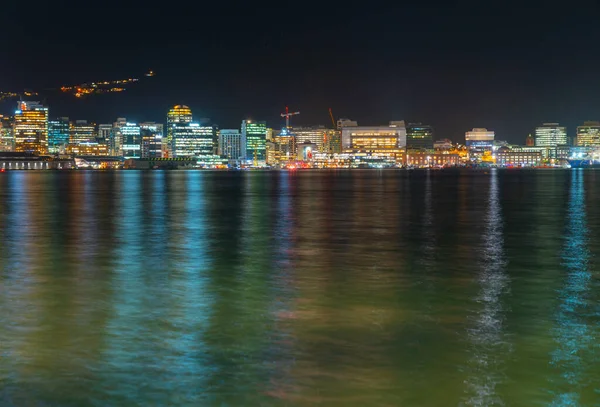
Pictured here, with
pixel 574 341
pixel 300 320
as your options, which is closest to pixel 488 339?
pixel 574 341

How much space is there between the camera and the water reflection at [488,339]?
774 cm

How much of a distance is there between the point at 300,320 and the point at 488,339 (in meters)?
3.02

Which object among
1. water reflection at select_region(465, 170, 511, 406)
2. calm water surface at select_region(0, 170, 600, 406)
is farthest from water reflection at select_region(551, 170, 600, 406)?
water reflection at select_region(465, 170, 511, 406)

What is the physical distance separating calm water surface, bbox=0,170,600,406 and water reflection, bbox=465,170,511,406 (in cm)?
4

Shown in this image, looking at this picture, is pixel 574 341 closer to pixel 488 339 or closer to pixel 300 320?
pixel 488 339

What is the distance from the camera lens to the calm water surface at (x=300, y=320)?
788 cm

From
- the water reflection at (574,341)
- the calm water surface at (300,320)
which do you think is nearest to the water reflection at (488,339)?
the calm water surface at (300,320)

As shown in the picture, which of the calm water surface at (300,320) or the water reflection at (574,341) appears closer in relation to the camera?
the water reflection at (574,341)

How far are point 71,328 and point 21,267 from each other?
292 inches

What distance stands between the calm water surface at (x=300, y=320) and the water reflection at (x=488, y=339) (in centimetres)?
4

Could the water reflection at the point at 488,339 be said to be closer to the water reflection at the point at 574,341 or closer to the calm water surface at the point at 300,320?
the calm water surface at the point at 300,320

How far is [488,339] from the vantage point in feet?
32.8

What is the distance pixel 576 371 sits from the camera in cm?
841

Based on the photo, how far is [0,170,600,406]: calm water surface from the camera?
25.8ft
